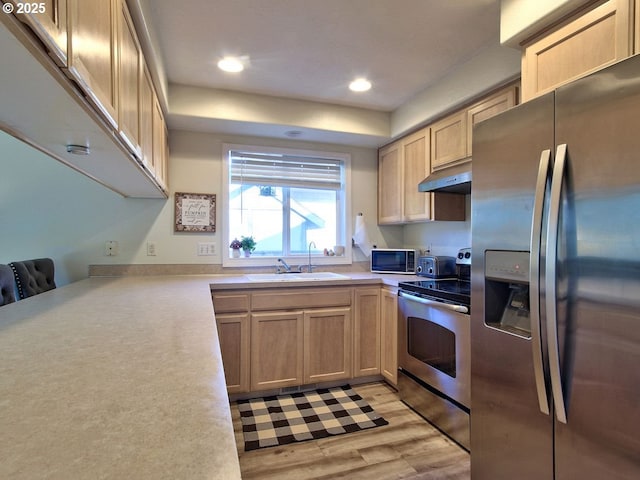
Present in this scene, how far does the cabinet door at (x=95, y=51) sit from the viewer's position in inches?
32.0

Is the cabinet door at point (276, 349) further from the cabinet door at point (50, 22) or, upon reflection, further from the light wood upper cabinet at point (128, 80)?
the cabinet door at point (50, 22)

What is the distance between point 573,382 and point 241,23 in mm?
2199

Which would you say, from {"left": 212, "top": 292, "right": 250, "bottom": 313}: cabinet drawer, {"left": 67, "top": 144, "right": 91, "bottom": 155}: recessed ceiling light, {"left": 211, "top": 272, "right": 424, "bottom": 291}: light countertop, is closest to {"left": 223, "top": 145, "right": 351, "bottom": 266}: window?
{"left": 211, "top": 272, "right": 424, "bottom": 291}: light countertop

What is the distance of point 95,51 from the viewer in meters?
0.97

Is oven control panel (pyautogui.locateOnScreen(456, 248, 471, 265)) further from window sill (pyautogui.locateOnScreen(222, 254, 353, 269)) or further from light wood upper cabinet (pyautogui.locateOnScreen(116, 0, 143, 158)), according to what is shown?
light wood upper cabinet (pyautogui.locateOnScreen(116, 0, 143, 158))

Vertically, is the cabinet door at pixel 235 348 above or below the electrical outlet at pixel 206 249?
below

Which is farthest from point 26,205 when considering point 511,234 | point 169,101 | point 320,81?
point 511,234

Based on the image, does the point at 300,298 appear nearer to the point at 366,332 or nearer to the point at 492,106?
the point at 366,332

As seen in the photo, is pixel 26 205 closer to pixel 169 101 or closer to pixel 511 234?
pixel 169 101

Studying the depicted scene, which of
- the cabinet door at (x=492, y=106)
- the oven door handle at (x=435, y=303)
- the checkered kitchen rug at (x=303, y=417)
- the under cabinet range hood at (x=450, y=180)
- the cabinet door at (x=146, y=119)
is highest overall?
the cabinet door at (x=492, y=106)

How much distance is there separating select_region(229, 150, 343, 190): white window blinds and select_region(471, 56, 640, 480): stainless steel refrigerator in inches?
78.2

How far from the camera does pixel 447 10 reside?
175cm

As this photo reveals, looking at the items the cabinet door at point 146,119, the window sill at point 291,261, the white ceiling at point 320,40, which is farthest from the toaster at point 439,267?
the cabinet door at point 146,119

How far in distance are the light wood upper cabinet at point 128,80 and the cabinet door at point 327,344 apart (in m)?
1.72
